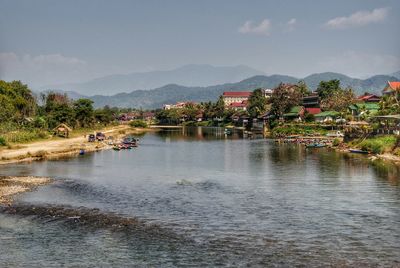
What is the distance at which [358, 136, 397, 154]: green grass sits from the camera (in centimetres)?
7681

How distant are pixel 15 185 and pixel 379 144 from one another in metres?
57.2

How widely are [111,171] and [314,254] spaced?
40.3 m

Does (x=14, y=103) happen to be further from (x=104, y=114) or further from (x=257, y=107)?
(x=257, y=107)

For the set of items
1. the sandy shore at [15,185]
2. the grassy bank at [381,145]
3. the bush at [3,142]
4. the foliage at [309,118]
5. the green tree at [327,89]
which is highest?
the green tree at [327,89]

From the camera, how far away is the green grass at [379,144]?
252 ft

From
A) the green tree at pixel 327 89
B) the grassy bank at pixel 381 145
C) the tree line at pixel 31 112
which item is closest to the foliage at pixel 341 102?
the green tree at pixel 327 89

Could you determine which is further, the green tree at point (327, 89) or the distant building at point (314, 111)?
the green tree at point (327, 89)

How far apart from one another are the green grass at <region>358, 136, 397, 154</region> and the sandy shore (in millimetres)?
51746

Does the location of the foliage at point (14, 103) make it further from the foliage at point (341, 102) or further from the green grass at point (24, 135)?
the foliage at point (341, 102)

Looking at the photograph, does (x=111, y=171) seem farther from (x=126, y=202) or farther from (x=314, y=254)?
(x=314, y=254)

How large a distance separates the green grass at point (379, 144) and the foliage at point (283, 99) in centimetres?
7516

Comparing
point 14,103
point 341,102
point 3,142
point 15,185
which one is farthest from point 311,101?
point 15,185

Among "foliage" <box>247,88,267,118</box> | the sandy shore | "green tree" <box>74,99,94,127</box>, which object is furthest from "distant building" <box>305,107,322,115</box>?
the sandy shore

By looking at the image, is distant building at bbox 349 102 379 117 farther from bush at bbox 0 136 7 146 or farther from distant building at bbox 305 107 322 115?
bush at bbox 0 136 7 146
